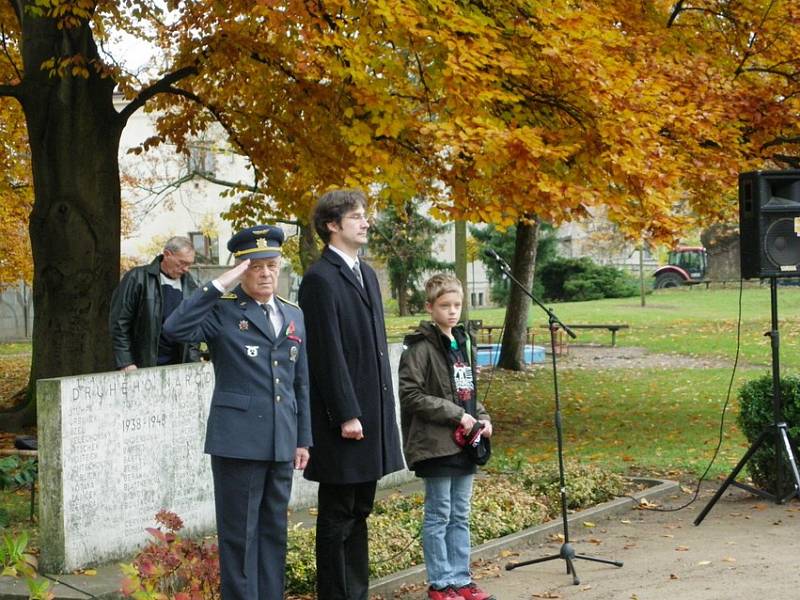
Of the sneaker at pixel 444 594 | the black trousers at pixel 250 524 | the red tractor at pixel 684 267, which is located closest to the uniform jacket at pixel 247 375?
the black trousers at pixel 250 524

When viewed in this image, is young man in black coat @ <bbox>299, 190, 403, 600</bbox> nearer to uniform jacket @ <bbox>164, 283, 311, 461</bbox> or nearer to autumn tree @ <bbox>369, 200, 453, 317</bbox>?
uniform jacket @ <bbox>164, 283, 311, 461</bbox>

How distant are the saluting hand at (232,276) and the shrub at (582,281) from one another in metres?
44.0

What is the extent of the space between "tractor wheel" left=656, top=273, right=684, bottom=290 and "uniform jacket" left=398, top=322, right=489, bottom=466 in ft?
167

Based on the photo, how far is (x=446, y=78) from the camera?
39.0 ft

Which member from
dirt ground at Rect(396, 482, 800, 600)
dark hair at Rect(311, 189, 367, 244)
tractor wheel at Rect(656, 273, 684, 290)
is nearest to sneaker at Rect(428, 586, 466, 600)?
dirt ground at Rect(396, 482, 800, 600)

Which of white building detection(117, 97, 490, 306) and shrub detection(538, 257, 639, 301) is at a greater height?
white building detection(117, 97, 490, 306)

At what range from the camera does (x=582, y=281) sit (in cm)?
4925

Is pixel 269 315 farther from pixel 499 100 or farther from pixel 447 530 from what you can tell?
pixel 499 100

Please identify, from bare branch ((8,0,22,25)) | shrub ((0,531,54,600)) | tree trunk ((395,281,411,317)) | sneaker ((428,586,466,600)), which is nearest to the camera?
shrub ((0,531,54,600))

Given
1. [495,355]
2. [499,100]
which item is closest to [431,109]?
[499,100]

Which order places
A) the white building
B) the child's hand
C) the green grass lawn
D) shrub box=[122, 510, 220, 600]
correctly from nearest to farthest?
shrub box=[122, 510, 220, 600] < the child's hand < the green grass lawn < the white building

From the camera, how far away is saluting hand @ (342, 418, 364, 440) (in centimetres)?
580

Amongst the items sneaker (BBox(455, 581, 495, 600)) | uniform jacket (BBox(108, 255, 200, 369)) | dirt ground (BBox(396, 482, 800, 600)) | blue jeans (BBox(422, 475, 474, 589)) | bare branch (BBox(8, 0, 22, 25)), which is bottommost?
dirt ground (BBox(396, 482, 800, 600))

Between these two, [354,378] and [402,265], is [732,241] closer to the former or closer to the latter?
[402,265]
